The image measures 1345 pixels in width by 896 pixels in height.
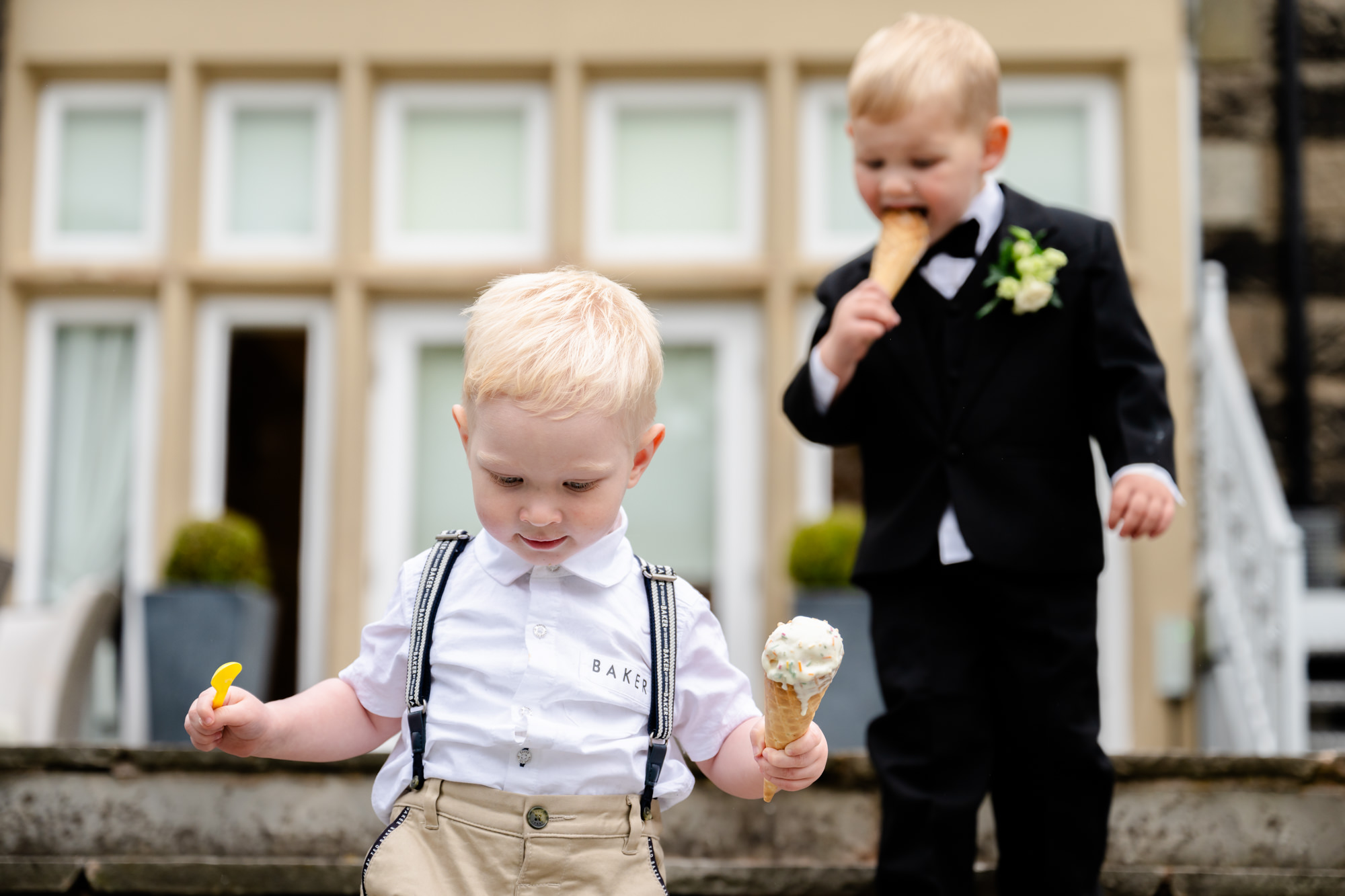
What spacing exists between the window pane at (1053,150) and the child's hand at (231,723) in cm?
451

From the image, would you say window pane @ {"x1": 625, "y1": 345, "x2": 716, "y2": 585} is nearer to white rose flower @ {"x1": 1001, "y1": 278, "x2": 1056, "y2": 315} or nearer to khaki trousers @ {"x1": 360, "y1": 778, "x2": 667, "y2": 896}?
white rose flower @ {"x1": 1001, "y1": 278, "x2": 1056, "y2": 315}

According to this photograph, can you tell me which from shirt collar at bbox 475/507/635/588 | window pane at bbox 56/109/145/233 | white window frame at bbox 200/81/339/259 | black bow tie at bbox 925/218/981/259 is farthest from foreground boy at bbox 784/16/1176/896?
window pane at bbox 56/109/145/233

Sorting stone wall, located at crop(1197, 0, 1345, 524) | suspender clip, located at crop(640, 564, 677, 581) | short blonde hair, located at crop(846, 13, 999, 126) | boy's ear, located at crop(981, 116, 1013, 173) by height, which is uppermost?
stone wall, located at crop(1197, 0, 1345, 524)

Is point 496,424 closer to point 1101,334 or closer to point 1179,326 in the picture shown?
point 1101,334

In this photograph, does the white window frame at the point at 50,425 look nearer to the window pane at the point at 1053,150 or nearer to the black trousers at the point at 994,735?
the window pane at the point at 1053,150

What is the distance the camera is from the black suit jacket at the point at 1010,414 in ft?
7.48

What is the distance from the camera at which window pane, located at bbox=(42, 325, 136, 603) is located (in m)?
5.65

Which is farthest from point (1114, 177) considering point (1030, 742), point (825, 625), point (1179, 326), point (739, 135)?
point (825, 625)

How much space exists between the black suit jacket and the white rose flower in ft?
0.17

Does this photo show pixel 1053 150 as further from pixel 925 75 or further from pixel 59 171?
pixel 59 171

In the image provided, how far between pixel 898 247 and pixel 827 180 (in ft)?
11.1

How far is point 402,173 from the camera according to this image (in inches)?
225

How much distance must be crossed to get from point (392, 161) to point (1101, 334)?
3.99 meters

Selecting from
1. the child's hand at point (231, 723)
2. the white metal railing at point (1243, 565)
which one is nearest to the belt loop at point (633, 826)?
the child's hand at point (231, 723)
